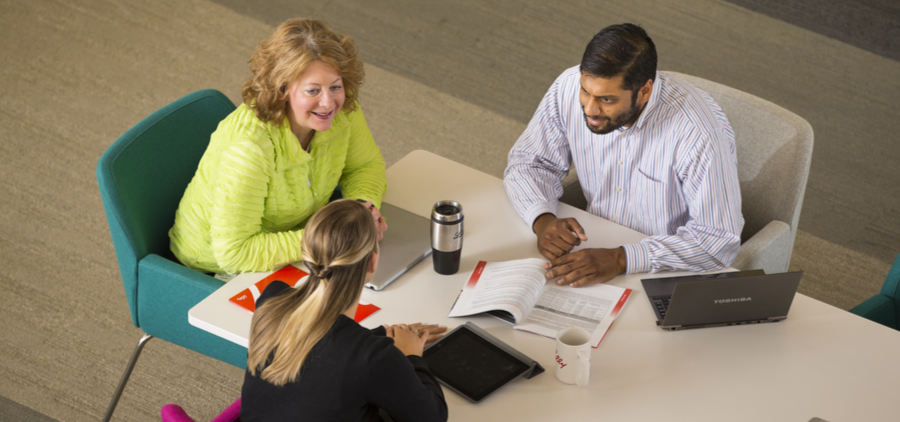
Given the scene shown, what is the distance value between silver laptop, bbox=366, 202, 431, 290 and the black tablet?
0.85 feet

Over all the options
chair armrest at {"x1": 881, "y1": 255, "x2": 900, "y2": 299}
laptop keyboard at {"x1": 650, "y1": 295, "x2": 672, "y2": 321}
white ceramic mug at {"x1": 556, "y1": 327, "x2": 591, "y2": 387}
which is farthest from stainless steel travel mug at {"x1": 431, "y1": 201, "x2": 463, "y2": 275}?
chair armrest at {"x1": 881, "y1": 255, "x2": 900, "y2": 299}

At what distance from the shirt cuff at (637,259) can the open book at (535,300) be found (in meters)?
0.08

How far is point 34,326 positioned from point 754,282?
2467 mm

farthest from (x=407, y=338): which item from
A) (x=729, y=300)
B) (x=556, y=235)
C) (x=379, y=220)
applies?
(x=729, y=300)

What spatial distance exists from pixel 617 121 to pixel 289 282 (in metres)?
1.01

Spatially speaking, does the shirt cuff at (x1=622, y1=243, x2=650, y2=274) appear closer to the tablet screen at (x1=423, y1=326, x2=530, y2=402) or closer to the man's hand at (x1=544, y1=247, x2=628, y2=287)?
the man's hand at (x1=544, y1=247, x2=628, y2=287)

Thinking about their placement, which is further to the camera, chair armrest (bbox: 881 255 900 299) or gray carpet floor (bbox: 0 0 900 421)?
gray carpet floor (bbox: 0 0 900 421)

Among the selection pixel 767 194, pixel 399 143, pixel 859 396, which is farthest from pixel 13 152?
pixel 859 396

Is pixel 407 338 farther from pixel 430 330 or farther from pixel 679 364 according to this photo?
pixel 679 364

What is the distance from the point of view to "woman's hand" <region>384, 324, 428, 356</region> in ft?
5.43

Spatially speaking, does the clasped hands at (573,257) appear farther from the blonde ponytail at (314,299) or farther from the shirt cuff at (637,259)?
the blonde ponytail at (314,299)

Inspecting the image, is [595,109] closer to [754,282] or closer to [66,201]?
[754,282]

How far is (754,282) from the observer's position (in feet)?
5.78

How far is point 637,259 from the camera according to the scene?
2.02 m
